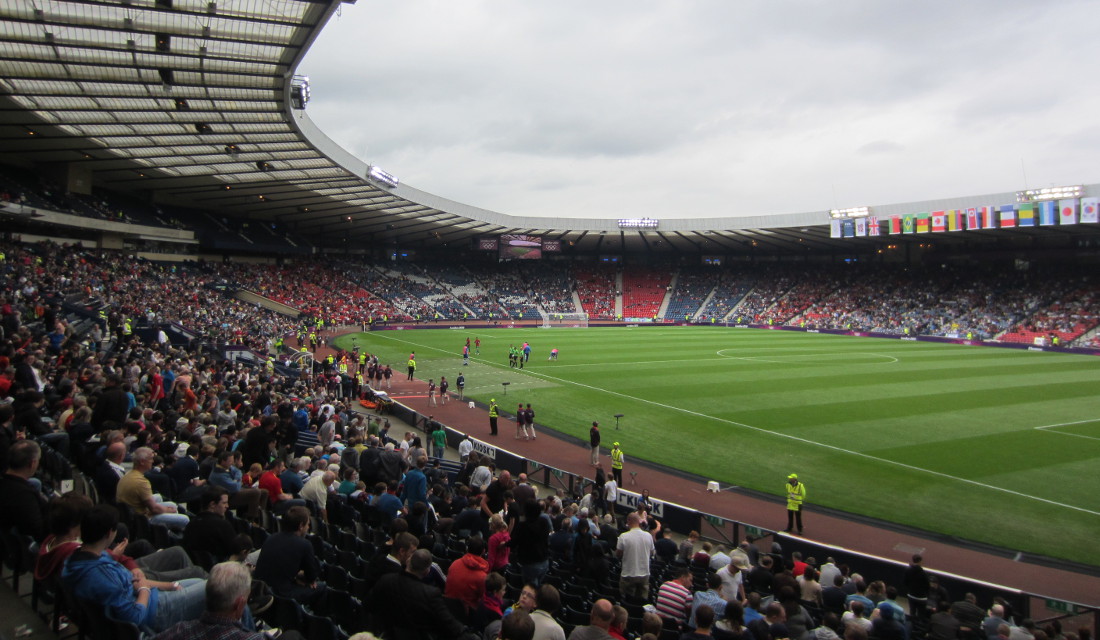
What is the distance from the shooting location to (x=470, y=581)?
5.58 meters

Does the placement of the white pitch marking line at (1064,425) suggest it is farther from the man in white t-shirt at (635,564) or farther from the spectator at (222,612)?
the spectator at (222,612)

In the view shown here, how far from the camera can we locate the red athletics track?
11.9 m

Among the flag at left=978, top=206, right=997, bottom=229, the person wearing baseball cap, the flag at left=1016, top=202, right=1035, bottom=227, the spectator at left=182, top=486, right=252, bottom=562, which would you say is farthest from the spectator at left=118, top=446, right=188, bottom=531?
the flag at left=978, top=206, right=997, bottom=229

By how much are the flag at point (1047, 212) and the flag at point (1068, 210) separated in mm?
440

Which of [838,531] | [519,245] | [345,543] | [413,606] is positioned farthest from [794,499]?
[519,245]

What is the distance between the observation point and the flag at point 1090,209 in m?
47.6

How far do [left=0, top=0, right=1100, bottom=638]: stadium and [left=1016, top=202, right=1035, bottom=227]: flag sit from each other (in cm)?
13

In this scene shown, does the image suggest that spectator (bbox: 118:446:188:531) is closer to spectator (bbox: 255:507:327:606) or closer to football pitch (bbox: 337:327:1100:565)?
spectator (bbox: 255:507:327:606)

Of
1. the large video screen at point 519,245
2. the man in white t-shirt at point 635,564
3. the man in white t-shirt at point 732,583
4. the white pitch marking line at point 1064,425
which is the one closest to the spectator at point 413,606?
the man in white t-shirt at point 635,564

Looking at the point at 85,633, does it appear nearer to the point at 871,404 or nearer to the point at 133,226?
the point at 871,404

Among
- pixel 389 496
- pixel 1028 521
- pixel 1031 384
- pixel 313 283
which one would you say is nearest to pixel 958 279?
pixel 1031 384

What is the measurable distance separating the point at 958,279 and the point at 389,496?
76.1 meters

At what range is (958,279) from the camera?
6844 cm

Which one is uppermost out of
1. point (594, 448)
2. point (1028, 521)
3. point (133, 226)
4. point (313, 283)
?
point (133, 226)
